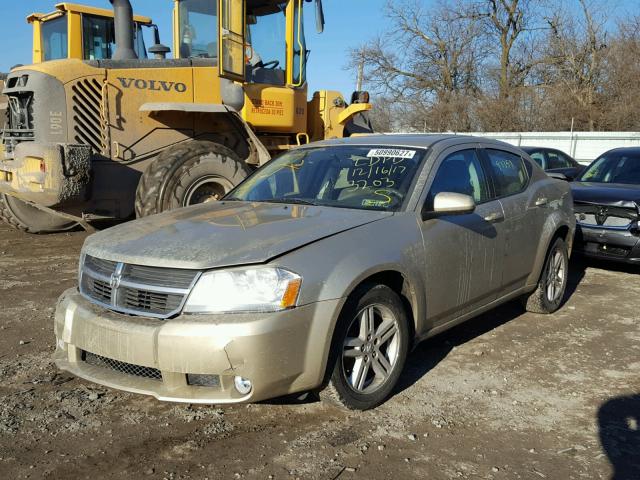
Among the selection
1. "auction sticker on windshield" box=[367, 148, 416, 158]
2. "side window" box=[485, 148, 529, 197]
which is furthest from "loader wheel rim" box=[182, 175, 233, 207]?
"side window" box=[485, 148, 529, 197]

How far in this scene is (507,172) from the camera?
17.1 ft

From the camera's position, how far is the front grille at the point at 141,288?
10.4 ft

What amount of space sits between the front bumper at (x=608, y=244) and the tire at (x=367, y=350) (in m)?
4.48

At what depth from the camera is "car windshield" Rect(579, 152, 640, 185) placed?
818 centimetres

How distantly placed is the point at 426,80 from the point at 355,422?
3759 centimetres

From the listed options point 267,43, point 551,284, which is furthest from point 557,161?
point 551,284

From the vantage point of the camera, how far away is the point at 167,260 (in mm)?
3215

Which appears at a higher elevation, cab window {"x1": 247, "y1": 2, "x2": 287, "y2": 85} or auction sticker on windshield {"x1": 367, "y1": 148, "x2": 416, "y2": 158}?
cab window {"x1": 247, "y1": 2, "x2": 287, "y2": 85}

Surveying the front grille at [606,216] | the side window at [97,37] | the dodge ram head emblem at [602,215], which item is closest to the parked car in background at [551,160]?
the front grille at [606,216]

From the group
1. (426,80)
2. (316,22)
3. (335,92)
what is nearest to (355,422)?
(316,22)

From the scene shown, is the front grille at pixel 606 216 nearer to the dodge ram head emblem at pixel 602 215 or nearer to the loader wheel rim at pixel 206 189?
the dodge ram head emblem at pixel 602 215

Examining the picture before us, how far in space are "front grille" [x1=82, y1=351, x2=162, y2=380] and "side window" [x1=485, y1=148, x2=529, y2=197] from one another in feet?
10.0

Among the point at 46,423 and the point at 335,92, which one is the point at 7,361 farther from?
the point at 335,92

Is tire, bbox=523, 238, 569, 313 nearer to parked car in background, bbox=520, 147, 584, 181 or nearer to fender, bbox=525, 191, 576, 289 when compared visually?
fender, bbox=525, 191, 576, 289
